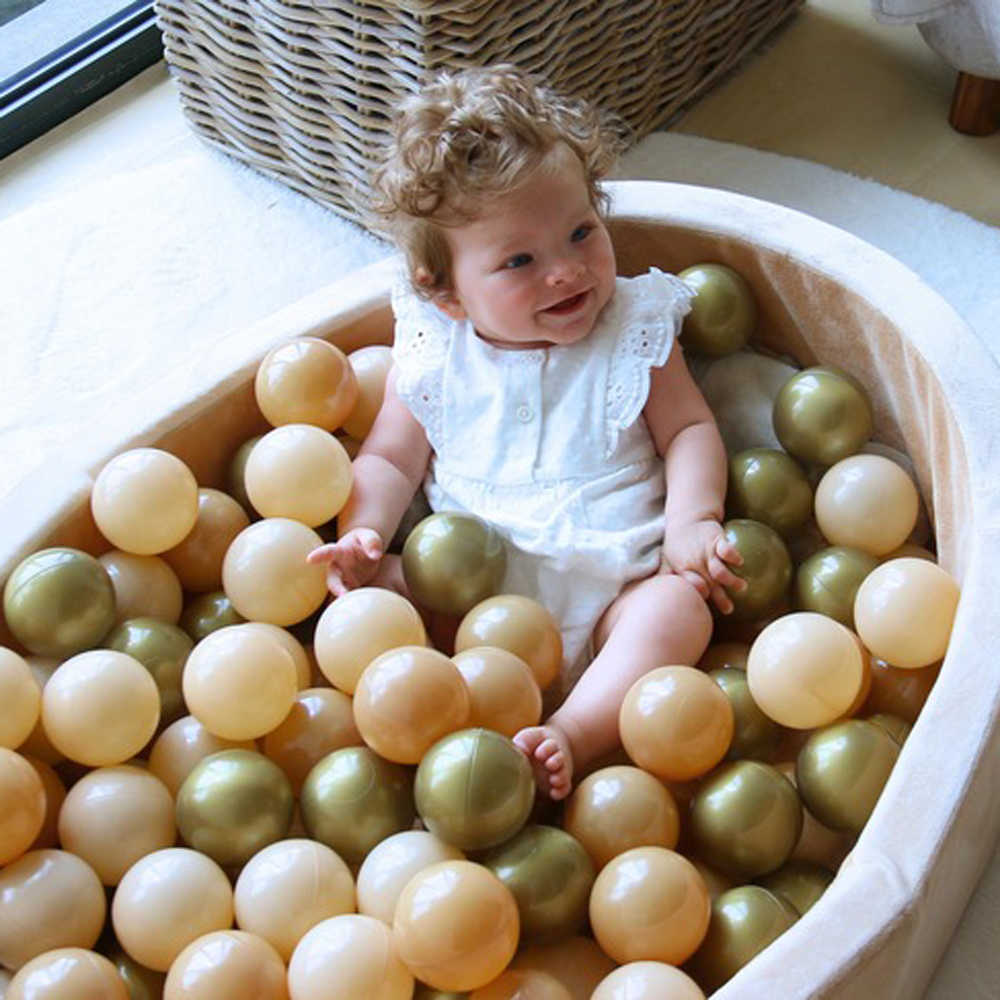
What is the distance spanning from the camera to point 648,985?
0.84 meters

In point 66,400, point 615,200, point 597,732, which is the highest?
point 615,200

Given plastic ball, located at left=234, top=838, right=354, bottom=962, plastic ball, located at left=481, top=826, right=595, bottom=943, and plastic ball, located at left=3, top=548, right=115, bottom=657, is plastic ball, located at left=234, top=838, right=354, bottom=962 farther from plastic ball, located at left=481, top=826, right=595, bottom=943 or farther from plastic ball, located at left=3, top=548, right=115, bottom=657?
plastic ball, located at left=3, top=548, right=115, bottom=657

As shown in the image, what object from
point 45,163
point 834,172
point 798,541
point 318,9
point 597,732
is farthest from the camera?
point 45,163

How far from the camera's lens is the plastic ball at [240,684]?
0.99m

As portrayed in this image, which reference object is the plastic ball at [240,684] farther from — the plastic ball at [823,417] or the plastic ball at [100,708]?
the plastic ball at [823,417]

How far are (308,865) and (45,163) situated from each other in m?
1.13

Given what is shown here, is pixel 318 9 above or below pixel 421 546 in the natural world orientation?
above

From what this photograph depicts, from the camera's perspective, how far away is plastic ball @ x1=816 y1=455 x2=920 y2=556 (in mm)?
1120

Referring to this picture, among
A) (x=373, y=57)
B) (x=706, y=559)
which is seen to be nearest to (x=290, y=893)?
(x=706, y=559)

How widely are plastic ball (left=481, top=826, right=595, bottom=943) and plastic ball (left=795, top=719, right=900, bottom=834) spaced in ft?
0.50

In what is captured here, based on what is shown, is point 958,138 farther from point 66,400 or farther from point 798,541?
point 66,400

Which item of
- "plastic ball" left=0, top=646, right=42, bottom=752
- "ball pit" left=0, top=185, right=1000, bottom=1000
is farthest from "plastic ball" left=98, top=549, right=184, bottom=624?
"plastic ball" left=0, top=646, right=42, bottom=752

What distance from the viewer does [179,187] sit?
67.6 inches

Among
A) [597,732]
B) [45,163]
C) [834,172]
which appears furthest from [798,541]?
[45,163]
